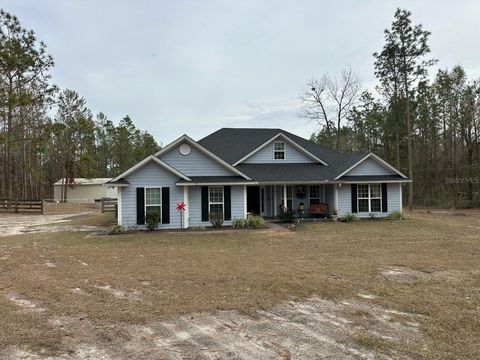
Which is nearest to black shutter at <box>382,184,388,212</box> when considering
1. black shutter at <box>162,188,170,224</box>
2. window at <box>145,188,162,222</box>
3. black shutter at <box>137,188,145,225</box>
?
black shutter at <box>162,188,170,224</box>

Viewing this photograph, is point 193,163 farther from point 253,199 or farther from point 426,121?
point 426,121

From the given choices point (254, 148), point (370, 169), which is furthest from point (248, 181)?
point (370, 169)

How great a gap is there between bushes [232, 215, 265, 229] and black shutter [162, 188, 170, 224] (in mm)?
3041

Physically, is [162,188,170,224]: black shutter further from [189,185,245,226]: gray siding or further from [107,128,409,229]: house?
[189,185,245,226]: gray siding

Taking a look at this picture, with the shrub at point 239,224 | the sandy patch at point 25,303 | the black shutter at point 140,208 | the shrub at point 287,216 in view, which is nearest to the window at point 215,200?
the shrub at point 239,224

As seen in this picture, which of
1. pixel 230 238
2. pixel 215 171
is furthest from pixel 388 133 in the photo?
pixel 230 238

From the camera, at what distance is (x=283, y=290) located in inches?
262

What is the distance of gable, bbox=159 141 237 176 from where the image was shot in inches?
707

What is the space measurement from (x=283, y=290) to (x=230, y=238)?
749 cm

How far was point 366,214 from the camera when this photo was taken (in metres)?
20.3

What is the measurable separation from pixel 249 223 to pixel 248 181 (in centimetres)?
206

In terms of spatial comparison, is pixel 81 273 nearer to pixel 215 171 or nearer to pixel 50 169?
pixel 215 171

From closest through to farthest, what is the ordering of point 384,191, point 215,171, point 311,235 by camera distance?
point 311,235, point 215,171, point 384,191

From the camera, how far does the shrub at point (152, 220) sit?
1611cm
